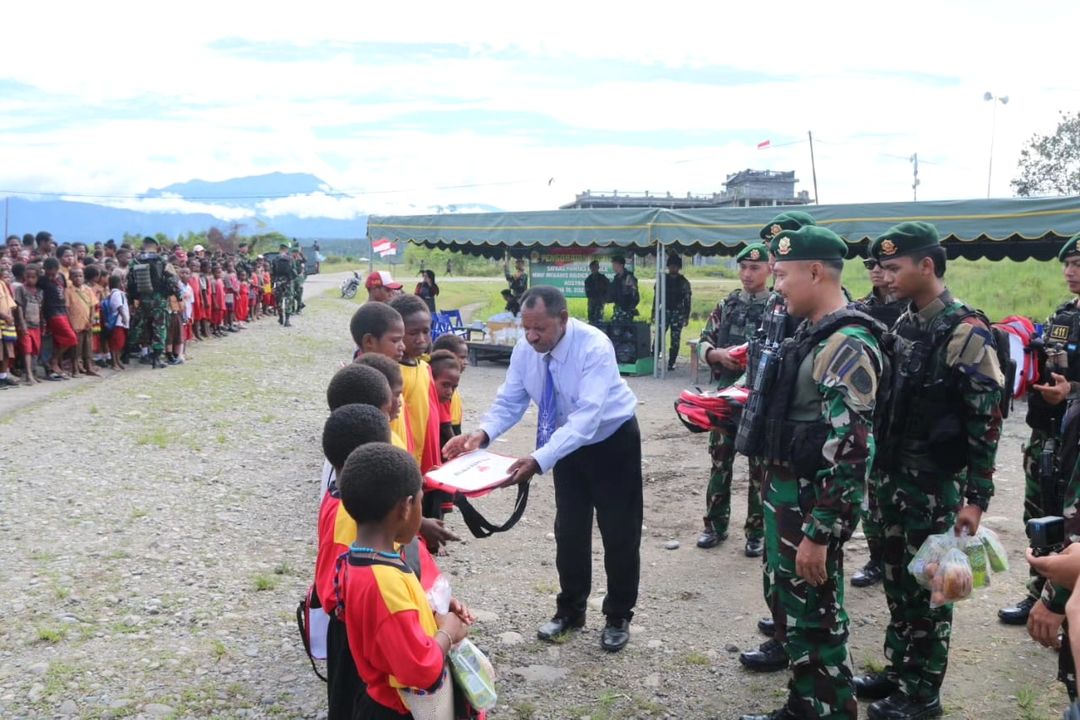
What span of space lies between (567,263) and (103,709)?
13.4 m

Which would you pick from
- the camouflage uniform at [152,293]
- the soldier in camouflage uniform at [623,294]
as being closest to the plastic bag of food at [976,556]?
the soldier in camouflage uniform at [623,294]

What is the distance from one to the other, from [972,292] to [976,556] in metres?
25.0

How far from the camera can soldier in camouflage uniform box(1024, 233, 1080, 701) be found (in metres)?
2.68

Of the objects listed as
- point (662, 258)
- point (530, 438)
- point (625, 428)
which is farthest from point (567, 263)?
point (625, 428)

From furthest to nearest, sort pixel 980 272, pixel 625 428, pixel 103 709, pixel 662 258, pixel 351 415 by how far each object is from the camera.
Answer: pixel 980 272 → pixel 662 258 → pixel 625 428 → pixel 103 709 → pixel 351 415

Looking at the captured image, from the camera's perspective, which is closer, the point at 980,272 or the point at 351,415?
the point at 351,415

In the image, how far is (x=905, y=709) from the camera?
3725 mm

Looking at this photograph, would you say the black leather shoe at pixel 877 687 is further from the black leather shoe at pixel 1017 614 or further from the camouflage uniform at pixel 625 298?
the camouflage uniform at pixel 625 298

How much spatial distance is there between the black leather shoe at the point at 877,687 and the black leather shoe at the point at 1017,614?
4.17 ft

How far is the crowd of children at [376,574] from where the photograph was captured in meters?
2.41

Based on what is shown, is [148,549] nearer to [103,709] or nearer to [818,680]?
[103,709]

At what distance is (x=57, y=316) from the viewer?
39.8 ft

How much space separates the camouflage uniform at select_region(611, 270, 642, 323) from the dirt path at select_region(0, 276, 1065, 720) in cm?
636

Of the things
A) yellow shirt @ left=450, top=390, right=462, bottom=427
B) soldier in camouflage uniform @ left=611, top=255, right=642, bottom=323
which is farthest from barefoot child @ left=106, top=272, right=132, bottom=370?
yellow shirt @ left=450, top=390, right=462, bottom=427
